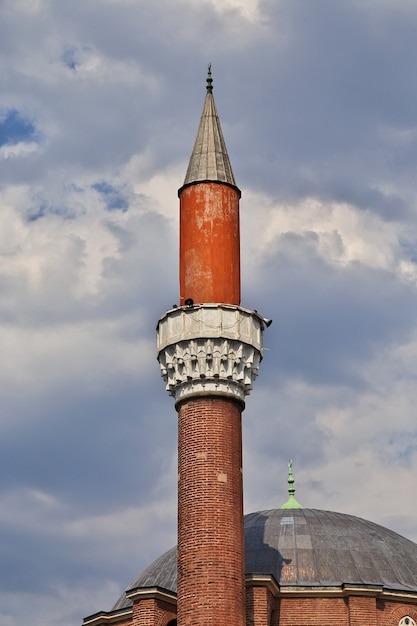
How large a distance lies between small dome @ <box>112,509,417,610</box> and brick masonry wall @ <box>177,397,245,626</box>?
268 inches

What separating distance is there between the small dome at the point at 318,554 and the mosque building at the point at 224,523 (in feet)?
0.14

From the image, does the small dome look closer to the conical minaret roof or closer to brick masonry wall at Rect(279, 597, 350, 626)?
brick masonry wall at Rect(279, 597, 350, 626)

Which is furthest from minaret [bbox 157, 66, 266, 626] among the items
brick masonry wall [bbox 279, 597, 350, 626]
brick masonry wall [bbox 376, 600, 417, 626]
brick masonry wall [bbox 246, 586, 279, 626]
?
brick masonry wall [bbox 376, 600, 417, 626]

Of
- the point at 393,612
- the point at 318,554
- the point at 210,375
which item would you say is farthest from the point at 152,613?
the point at 210,375

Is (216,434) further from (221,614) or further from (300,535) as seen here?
(300,535)

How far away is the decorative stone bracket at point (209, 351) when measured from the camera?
30594 mm

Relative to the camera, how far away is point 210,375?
30.5 m

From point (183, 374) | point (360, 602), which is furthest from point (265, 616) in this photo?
point (183, 374)

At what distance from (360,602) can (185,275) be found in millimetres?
10176

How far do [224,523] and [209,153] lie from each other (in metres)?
9.44

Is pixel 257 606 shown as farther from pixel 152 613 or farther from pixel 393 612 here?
pixel 393 612

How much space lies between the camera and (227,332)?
30969 millimetres

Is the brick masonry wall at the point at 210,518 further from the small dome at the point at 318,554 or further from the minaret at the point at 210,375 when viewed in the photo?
the small dome at the point at 318,554

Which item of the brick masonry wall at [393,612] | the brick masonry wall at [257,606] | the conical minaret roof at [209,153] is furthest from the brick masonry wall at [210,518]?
the brick masonry wall at [393,612]
